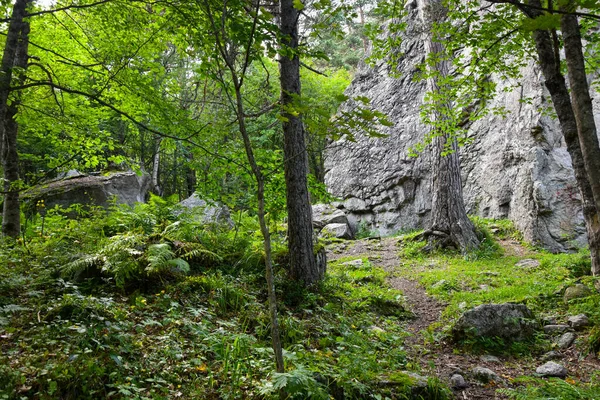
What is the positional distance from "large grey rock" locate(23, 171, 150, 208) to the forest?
56 mm

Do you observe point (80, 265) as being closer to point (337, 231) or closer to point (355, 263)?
point (355, 263)

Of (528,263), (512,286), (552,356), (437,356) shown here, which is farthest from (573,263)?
(437,356)

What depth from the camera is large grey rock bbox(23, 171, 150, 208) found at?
9.09 m

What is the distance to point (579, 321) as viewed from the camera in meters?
4.89

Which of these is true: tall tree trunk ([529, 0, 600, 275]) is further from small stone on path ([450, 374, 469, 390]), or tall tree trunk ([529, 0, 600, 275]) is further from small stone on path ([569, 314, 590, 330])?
small stone on path ([450, 374, 469, 390])

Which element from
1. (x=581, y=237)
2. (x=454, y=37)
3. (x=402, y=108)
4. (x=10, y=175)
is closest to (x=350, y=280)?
(x=454, y=37)

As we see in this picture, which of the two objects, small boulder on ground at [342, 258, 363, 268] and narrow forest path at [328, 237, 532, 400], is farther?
small boulder on ground at [342, 258, 363, 268]

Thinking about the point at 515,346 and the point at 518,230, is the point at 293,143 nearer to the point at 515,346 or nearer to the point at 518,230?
the point at 515,346

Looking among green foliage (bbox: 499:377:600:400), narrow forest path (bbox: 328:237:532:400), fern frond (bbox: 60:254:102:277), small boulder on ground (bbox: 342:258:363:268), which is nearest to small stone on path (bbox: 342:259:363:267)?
small boulder on ground (bbox: 342:258:363:268)

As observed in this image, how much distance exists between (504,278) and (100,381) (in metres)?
7.51

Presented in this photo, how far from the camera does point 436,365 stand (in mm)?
4348

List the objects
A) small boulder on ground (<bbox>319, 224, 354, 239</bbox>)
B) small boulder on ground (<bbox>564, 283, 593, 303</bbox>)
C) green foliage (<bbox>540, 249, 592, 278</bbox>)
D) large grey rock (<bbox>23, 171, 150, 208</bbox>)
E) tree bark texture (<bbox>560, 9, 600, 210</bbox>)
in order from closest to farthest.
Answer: tree bark texture (<bbox>560, 9, 600, 210</bbox>), small boulder on ground (<bbox>564, 283, 593, 303</bbox>), green foliage (<bbox>540, 249, 592, 278</bbox>), large grey rock (<bbox>23, 171, 150, 208</bbox>), small boulder on ground (<bbox>319, 224, 354, 239</bbox>)

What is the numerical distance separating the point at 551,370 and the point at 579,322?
1.32m

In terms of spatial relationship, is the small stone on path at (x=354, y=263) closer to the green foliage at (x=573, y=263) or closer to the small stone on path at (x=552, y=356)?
the green foliage at (x=573, y=263)
